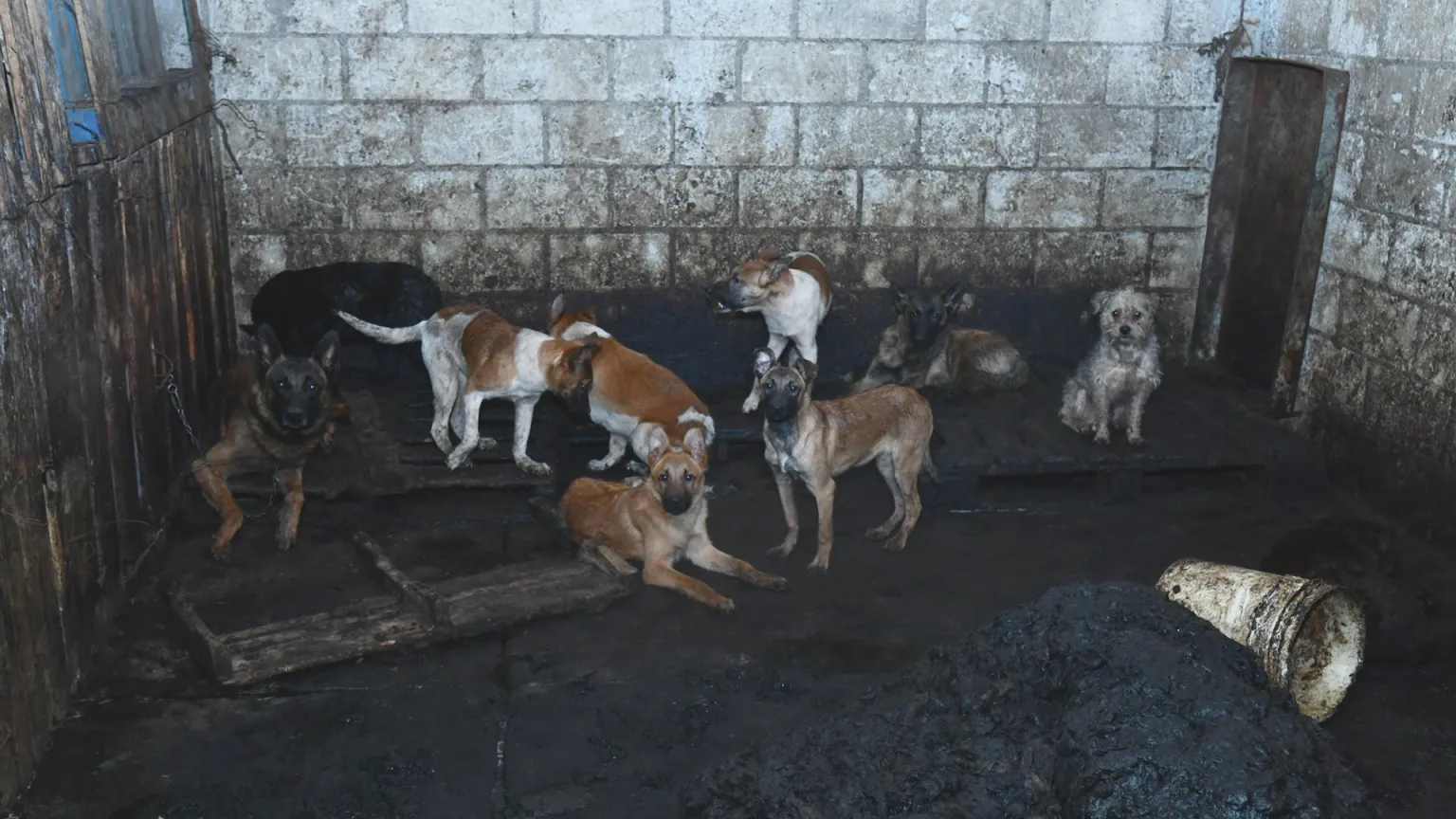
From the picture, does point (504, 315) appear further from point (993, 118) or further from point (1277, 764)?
point (1277, 764)

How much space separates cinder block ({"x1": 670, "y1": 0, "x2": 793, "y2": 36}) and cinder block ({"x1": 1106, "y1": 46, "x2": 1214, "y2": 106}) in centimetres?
227

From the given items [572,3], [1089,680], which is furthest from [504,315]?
[1089,680]

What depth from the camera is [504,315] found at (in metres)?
8.58

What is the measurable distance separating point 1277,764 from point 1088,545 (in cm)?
363

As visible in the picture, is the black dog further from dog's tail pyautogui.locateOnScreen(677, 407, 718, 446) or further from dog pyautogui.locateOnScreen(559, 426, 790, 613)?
dog pyautogui.locateOnScreen(559, 426, 790, 613)

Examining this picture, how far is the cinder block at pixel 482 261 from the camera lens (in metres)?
8.43

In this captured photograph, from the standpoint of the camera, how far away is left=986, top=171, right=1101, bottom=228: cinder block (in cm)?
877

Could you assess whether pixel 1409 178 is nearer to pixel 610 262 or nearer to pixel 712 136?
pixel 712 136

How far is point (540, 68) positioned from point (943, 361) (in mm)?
3220

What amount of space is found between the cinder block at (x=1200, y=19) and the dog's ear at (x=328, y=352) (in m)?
5.80

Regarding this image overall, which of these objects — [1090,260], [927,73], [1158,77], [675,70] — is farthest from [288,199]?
[1158,77]

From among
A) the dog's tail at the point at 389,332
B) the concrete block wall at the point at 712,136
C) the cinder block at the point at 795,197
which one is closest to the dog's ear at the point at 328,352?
the dog's tail at the point at 389,332

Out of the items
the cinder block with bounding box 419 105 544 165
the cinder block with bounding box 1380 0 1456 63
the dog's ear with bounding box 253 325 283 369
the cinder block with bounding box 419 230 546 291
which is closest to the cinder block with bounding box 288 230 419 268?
the cinder block with bounding box 419 230 546 291

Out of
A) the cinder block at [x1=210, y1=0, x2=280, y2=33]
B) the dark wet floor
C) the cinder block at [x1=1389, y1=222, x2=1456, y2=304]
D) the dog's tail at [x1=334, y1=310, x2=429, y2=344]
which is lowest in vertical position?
the dark wet floor
